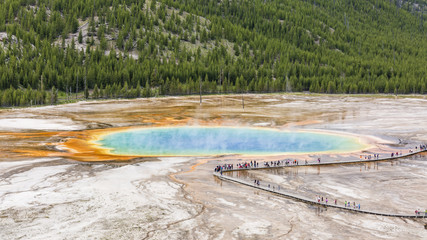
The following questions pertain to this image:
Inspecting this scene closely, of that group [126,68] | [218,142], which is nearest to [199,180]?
[218,142]

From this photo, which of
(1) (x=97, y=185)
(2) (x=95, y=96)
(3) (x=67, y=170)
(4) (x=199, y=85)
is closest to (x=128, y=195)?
(1) (x=97, y=185)

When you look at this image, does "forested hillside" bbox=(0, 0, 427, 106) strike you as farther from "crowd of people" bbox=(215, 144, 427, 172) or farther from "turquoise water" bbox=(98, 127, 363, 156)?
"crowd of people" bbox=(215, 144, 427, 172)

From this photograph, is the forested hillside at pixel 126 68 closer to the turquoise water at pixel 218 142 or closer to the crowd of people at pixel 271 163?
the turquoise water at pixel 218 142

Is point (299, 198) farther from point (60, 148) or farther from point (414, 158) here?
point (60, 148)

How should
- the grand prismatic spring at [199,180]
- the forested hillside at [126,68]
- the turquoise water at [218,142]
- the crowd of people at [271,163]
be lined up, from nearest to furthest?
the grand prismatic spring at [199,180]
the crowd of people at [271,163]
the turquoise water at [218,142]
the forested hillside at [126,68]

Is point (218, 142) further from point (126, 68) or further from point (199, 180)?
point (126, 68)

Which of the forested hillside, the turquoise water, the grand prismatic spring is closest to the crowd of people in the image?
the grand prismatic spring

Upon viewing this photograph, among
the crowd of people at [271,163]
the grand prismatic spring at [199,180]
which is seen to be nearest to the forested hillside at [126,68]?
the grand prismatic spring at [199,180]
